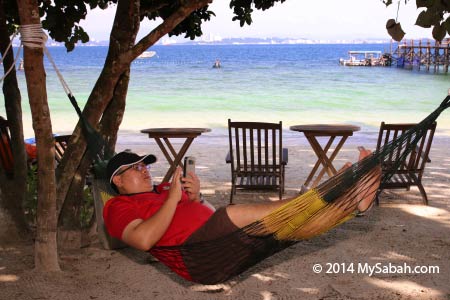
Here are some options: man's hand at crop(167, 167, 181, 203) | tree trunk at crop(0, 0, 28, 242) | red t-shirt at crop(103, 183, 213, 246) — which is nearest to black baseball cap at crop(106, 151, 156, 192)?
red t-shirt at crop(103, 183, 213, 246)

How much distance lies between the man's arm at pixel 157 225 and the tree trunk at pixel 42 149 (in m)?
1.43

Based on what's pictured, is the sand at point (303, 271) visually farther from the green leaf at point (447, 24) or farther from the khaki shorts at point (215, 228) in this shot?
the green leaf at point (447, 24)

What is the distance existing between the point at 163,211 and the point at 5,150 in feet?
9.57

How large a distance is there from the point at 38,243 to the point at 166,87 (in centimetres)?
2906

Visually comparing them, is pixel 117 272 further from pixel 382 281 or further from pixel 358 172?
pixel 358 172

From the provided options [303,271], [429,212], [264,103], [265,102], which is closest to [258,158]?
[429,212]

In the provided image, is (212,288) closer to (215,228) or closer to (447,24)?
(215,228)

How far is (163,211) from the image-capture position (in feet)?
9.32

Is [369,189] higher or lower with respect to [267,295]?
higher

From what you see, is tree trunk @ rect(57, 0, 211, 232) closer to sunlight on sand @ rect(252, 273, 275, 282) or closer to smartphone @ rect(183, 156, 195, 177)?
smartphone @ rect(183, 156, 195, 177)

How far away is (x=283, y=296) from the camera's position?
4020 millimetres

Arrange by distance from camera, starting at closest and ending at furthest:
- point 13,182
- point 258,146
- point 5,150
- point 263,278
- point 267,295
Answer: point 267,295 → point 263,278 → point 13,182 → point 5,150 → point 258,146

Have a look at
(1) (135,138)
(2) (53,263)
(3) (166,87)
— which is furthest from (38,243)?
(3) (166,87)

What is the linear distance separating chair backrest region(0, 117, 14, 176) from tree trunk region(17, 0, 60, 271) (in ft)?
3.44
